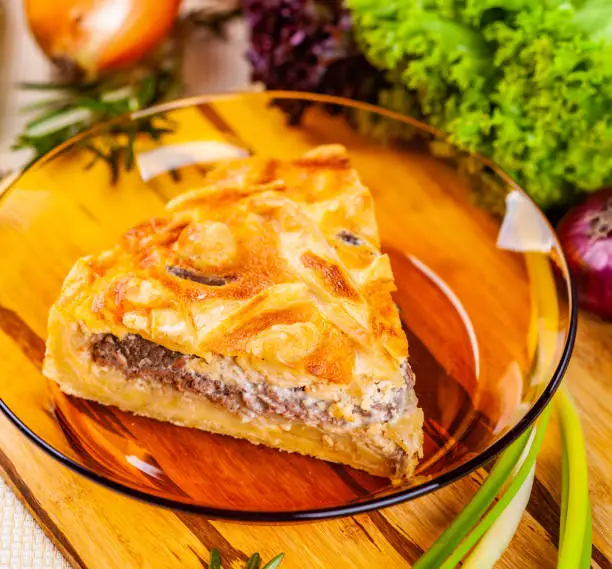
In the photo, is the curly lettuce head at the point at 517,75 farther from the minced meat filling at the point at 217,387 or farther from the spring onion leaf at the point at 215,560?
the spring onion leaf at the point at 215,560

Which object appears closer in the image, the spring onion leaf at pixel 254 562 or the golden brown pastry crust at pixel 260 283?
the spring onion leaf at pixel 254 562

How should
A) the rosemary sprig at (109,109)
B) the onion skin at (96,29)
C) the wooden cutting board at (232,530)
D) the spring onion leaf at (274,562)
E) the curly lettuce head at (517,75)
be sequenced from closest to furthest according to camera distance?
the spring onion leaf at (274,562) < the wooden cutting board at (232,530) < the curly lettuce head at (517,75) < the rosemary sprig at (109,109) < the onion skin at (96,29)

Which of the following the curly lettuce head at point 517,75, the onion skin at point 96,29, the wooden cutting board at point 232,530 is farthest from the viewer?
the onion skin at point 96,29

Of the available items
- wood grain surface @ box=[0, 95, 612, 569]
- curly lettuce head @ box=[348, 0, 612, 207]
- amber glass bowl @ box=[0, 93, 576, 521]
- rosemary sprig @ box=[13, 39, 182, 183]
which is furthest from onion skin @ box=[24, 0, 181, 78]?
wood grain surface @ box=[0, 95, 612, 569]

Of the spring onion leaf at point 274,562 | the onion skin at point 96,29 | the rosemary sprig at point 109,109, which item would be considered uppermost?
the onion skin at point 96,29

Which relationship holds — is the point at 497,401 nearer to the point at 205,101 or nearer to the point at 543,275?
the point at 543,275

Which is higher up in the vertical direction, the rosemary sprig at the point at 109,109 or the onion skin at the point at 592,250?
the rosemary sprig at the point at 109,109

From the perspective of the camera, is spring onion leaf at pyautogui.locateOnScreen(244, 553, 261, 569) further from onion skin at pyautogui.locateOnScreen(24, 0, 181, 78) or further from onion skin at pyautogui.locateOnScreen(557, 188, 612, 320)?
onion skin at pyautogui.locateOnScreen(24, 0, 181, 78)

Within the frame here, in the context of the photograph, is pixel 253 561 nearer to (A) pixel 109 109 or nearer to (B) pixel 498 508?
(B) pixel 498 508

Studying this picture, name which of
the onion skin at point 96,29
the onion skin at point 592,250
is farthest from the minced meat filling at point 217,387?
the onion skin at point 96,29
